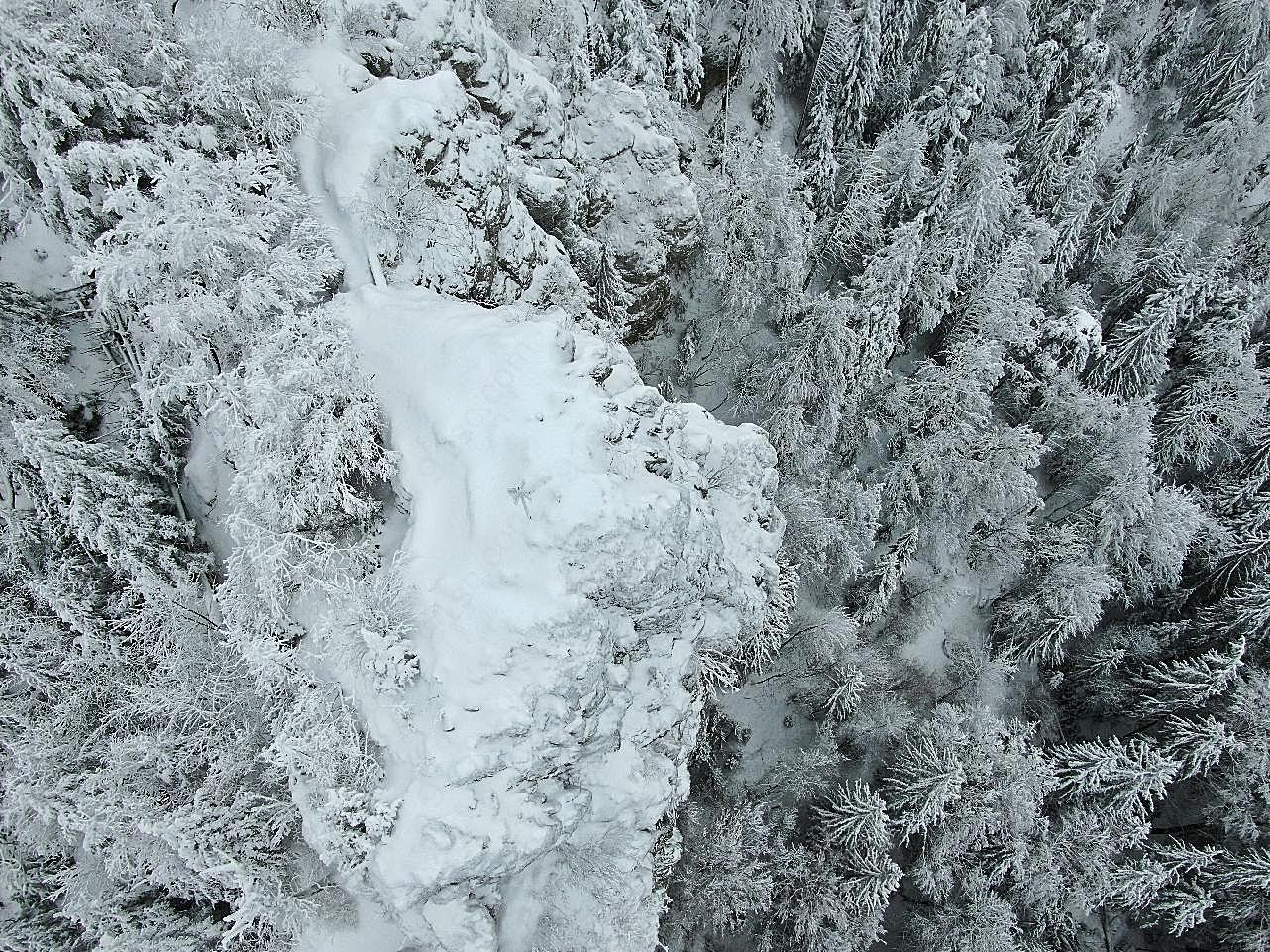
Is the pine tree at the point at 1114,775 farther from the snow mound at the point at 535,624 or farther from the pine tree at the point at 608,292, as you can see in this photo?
the pine tree at the point at 608,292

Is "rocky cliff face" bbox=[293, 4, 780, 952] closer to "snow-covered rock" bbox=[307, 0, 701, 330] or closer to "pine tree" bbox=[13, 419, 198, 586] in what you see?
"snow-covered rock" bbox=[307, 0, 701, 330]

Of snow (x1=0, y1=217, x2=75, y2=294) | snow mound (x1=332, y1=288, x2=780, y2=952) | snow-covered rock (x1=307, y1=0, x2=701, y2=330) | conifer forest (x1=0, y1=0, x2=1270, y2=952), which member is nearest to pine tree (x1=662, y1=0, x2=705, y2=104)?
conifer forest (x1=0, y1=0, x2=1270, y2=952)

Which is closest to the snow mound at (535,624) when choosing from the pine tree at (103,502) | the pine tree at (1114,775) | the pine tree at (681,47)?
the pine tree at (103,502)

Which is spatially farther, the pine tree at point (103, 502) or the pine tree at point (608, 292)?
the pine tree at point (608, 292)

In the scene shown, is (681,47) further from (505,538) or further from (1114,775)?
(1114,775)

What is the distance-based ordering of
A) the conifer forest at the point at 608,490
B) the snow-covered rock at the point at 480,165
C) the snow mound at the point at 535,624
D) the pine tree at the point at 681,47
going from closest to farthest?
the snow mound at the point at 535,624 → the conifer forest at the point at 608,490 → the snow-covered rock at the point at 480,165 → the pine tree at the point at 681,47

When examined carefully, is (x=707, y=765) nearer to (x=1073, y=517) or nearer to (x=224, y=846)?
(x=224, y=846)

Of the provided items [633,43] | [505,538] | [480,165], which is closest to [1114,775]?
[505,538]
